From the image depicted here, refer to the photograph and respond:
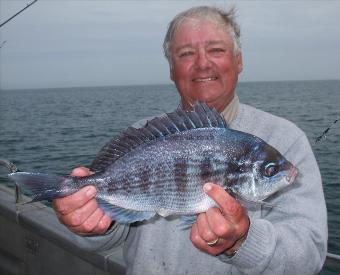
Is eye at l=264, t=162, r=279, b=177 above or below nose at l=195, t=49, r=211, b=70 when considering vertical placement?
below

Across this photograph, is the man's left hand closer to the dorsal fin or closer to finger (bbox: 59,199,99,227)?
the dorsal fin

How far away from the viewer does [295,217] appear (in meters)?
2.96

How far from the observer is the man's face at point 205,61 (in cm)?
361

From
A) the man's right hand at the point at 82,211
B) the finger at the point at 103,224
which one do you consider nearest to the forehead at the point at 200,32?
the man's right hand at the point at 82,211

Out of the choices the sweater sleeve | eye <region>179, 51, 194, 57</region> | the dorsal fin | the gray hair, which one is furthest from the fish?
the gray hair

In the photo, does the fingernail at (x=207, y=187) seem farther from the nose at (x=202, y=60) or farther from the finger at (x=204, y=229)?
the nose at (x=202, y=60)

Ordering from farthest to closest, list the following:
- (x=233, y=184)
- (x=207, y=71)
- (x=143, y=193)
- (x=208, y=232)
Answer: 1. (x=207, y=71)
2. (x=143, y=193)
3. (x=233, y=184)
4. (x=208, y=232)

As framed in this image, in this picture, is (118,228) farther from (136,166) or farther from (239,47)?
(239,47)

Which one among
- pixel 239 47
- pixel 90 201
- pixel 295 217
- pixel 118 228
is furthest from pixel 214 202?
pixel 239 47

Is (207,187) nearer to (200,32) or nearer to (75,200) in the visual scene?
(75,200)

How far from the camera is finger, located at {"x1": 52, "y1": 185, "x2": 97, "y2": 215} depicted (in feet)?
Answer: 9.56

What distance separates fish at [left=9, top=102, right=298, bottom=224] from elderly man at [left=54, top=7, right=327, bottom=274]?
163mm

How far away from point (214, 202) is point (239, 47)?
197 cm

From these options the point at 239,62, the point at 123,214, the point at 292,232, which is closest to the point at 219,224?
the point at 292,232
